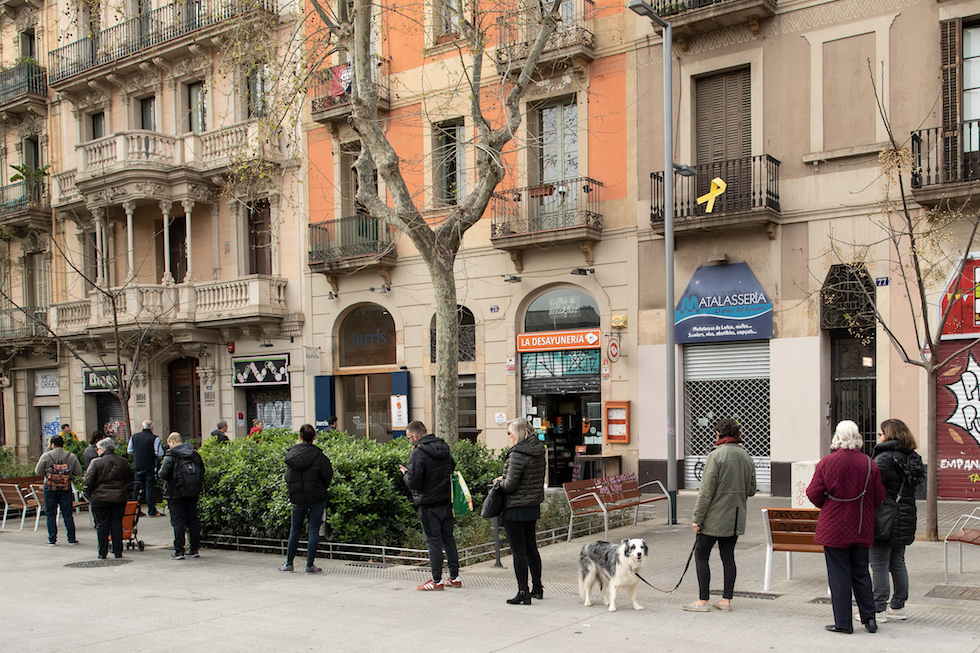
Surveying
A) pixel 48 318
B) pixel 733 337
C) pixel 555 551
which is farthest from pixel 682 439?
pixel 48 318

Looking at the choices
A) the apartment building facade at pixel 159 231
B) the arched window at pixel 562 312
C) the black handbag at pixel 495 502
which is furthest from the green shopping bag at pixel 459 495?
the apartment building facade at pixel 159 231

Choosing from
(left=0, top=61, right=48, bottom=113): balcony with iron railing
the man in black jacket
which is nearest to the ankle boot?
the man in black jacket

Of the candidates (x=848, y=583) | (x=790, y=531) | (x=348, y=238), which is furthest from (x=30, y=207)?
(x=848, y=583)

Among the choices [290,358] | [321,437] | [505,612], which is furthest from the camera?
[290,358]

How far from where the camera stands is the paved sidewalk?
7094 mm

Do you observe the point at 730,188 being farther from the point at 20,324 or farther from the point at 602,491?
the point at 20,324

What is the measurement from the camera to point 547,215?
64.4 feet

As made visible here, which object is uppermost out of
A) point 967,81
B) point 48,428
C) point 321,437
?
point 967,81

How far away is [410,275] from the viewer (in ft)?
73.4

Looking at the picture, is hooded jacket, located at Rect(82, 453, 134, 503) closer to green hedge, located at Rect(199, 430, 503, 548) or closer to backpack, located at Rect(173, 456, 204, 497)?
backpack, located at Rect(173, 456, 204, 497)

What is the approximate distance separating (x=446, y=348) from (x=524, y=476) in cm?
468

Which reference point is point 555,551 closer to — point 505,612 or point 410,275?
point 505,612

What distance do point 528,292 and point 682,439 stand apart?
4.74 metres

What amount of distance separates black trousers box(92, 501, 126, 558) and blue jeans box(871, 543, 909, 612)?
9362mm
